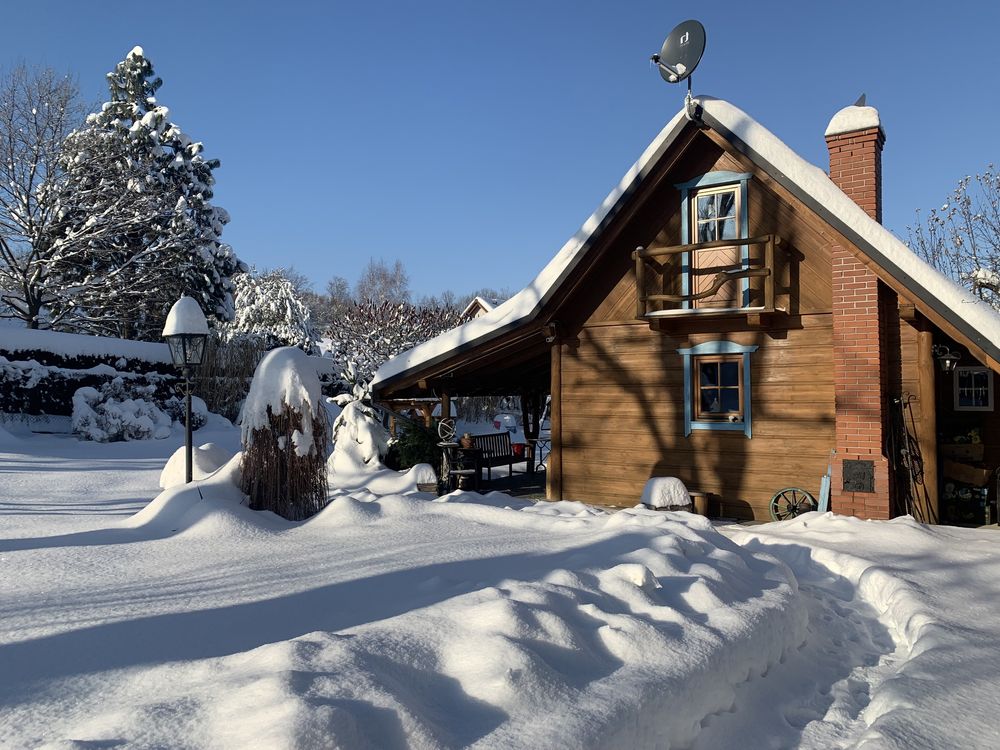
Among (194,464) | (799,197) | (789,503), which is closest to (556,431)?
(789,503)

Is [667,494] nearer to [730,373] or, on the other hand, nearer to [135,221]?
[730,373]

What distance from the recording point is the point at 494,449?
14281mm

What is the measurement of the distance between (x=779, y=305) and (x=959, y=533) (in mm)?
3468

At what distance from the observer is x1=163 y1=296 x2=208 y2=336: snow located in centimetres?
946

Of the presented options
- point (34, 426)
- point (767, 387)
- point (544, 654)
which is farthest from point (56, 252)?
point (544, 654)

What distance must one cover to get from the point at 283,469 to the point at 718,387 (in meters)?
6.20

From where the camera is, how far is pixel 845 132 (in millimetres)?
9430

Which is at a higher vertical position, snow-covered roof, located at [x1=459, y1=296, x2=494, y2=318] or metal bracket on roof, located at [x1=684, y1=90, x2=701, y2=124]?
snow-covered roof, located at [x1=459, y1=296, x2=494, y2=318]

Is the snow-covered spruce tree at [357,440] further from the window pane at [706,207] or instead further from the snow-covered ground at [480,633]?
the window pane at [706,207]

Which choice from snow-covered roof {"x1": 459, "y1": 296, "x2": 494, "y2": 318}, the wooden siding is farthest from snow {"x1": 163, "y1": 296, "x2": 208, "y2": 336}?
snow-covered roof {"x1": 459, "y1": 296, "x2": 494, "y2": 318}

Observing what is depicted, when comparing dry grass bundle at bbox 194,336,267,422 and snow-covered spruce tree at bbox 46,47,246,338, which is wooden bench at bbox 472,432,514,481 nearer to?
dry grass bundle at bbox 194,336,267,422

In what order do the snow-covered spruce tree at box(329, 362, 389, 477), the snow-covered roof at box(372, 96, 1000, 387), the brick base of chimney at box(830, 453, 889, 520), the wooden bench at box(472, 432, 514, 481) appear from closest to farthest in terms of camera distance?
1. the snow-covered roof at box(372, 96, 1000, 387)
2. the brick base of chimney at box(830, 453, 889, 520)
3. the snow-covered spruce tree at box(329, 362, 389, 477)
4. the wooden bench at box(472, 432, 514, 481)

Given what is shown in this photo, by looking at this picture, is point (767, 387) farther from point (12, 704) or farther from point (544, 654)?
point (12, 704)

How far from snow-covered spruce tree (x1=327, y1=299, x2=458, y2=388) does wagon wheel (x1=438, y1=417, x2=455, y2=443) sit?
19.6 metres
